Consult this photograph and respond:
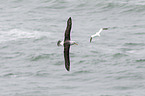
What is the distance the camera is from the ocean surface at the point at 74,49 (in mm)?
58188

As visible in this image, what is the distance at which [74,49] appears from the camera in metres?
72.0

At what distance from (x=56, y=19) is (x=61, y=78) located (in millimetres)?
25812

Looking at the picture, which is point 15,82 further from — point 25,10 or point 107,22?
point 25,10

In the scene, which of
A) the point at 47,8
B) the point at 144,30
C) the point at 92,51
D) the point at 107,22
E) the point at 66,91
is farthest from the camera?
the point at 47,8

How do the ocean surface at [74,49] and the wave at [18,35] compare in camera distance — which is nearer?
the ocean surface at [74,49]

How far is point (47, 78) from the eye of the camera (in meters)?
61.0

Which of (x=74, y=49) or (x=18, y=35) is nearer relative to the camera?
(x=74, y=49)

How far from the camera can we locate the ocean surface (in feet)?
191

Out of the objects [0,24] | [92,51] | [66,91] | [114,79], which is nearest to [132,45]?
[92,51]

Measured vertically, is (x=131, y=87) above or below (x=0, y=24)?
below

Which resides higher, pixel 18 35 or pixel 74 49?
pixel 18 35

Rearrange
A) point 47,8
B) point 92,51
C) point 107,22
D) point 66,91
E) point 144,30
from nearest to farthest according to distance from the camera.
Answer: point 66,91 < point 92,51 < point 144,30 < point 107,22 < point 47,8

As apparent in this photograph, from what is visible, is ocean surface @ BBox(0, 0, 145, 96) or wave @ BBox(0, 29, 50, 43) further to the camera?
wave @ BBox(0, 29, 50, 43)

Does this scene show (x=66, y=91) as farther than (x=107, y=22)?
No
